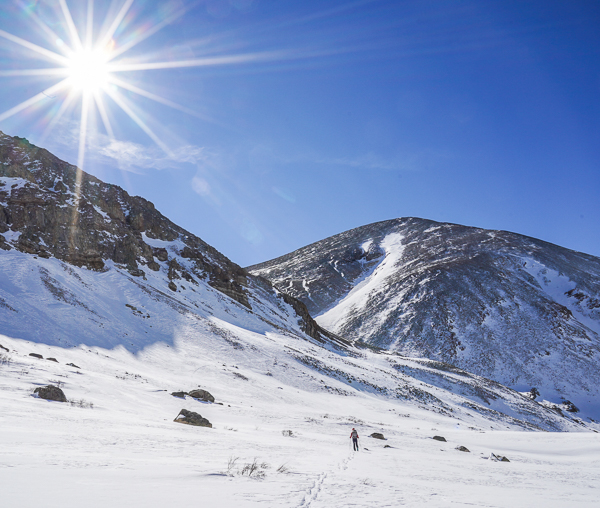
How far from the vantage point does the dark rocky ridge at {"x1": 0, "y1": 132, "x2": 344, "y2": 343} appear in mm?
39406

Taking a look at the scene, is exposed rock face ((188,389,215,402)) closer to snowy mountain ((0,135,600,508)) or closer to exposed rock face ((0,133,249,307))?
snowy mountain ((0,135,600,508))

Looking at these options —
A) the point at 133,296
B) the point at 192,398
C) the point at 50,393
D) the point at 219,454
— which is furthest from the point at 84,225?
the point at 219,454

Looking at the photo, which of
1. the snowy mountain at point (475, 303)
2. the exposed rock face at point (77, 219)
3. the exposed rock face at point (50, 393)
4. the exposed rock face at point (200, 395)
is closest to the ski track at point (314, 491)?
the exposed rock face at point (50, 393)

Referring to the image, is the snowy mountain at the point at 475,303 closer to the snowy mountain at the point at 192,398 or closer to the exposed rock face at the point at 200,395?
the snowy mountain at the point at 192,398

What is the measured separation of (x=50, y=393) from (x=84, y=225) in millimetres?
38560

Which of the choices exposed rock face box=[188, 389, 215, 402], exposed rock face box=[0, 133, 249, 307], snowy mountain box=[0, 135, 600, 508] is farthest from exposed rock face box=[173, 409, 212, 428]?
exposed rock face box=[0, 133, 249, 307]

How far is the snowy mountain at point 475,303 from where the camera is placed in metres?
73.5

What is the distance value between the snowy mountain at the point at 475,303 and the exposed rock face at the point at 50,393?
76938 mm

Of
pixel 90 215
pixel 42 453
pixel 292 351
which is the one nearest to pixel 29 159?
pixel 90 215

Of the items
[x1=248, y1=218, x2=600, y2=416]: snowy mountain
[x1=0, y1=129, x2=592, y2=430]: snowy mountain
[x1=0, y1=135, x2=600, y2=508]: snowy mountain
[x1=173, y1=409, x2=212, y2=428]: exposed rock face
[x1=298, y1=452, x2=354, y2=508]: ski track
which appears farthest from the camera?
[x1=248, y1=218, x2=600, y2=416]: snowy mountain

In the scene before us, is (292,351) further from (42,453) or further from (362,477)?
(42,453)

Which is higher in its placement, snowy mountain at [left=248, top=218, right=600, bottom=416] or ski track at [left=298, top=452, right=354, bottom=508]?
snowy mountain at [left=248, top=218, right=600, bottom=416]

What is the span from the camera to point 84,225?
4481cm

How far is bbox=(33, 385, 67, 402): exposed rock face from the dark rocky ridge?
99.2 feet
